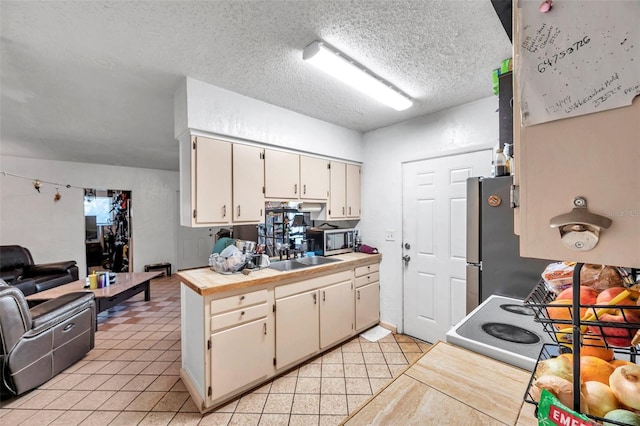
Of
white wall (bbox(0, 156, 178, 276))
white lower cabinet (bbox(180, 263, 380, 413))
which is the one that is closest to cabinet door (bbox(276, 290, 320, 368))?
white lower cabinet (bbox(180, 263, 380, 413))

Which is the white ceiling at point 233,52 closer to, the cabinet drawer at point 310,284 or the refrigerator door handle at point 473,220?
the refrigerator door handle at point 473,220

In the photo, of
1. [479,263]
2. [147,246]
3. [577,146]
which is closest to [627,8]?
[577,146]

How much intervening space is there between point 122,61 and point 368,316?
326 cm

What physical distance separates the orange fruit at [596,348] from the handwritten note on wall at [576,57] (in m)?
0.45

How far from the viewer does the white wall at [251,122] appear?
210cm

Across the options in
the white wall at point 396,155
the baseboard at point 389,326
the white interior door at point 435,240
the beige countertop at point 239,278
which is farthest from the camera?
the baseboard at point 389,326

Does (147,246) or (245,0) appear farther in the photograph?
(147,246)

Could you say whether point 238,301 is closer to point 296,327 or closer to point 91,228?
point 296,327

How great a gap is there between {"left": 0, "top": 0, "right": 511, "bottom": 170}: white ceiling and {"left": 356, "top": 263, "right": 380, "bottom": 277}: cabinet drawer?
5.69ft

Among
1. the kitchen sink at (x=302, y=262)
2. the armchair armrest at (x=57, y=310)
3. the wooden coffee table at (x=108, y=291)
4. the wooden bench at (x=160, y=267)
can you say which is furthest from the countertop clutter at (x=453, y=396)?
the wooden bench at (x=160, y=267)

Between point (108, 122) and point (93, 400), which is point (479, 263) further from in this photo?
point (108, 122)

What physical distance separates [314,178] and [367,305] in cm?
162

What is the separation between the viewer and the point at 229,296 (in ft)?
6.37

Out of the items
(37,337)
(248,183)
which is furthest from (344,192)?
(37,337)
